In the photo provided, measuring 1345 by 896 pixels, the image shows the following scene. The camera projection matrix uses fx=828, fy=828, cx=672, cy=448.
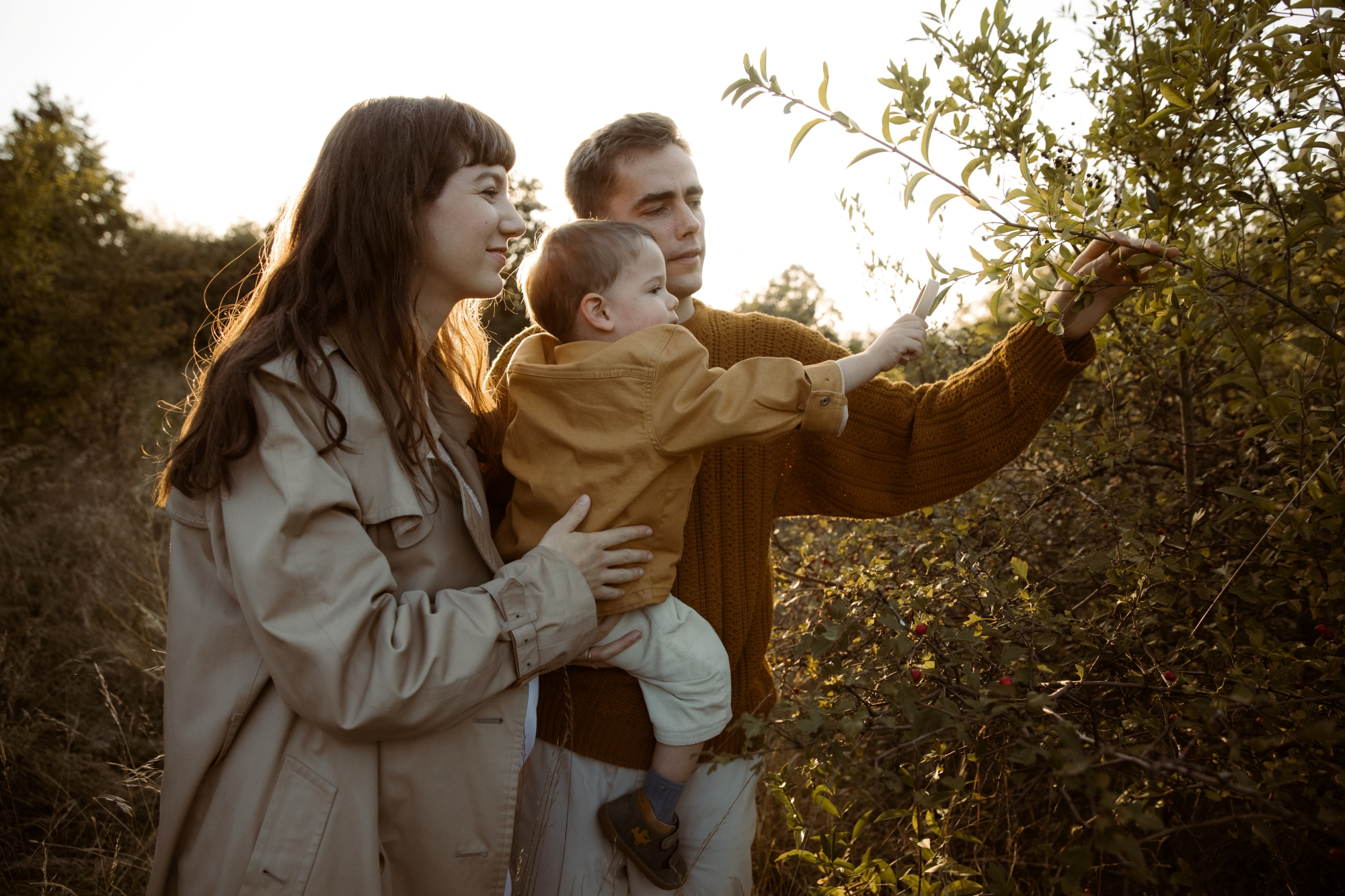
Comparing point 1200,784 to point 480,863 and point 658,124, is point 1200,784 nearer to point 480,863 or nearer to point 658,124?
point 480,863

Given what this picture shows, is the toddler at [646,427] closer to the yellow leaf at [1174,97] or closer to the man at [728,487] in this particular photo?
the man at [728,487]

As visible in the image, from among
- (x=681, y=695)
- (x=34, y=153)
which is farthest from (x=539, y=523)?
(x=34, y=153)

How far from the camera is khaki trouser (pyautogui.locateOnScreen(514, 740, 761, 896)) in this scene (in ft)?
6.13

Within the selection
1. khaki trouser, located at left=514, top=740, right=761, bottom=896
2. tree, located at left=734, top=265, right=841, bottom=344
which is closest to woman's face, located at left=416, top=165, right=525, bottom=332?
khaki trouser, located at left=514, top=740, right=761, bottom=896

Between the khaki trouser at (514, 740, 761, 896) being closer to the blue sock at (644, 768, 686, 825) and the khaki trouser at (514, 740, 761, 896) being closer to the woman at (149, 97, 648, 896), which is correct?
the blue sock at (644, 768, 686, 825)

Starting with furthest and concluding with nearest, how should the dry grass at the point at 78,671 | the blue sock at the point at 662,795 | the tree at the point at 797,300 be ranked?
the tree at the point at 797,300 < the dry grass at the point at 78,671 < the blue sock at the point at 662,795

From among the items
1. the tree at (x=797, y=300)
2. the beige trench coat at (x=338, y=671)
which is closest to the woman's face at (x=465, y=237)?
the beige trench coat at (x=338, y=671)

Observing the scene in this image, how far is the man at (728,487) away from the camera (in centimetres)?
187

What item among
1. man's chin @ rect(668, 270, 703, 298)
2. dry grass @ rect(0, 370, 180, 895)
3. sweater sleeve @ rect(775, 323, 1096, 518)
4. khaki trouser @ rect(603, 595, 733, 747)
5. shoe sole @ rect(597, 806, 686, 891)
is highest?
man's chin @ rect(668, 270, 703, 298)

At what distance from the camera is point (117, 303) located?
8547 millimetres

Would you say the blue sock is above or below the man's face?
below

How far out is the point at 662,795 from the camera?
1.86 m

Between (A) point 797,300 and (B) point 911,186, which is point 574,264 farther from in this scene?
(A) point 797,300

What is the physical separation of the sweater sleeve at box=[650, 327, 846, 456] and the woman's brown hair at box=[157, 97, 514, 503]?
0.48 meters
